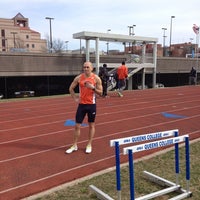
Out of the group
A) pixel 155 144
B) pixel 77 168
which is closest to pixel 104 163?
pixel 77 168

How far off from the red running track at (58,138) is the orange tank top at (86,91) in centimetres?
107

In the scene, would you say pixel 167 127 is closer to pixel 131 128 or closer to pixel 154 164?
pixel 131 128

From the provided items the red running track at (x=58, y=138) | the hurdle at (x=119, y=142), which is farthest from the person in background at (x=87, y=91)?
the hurdle at (x=119, y=142)

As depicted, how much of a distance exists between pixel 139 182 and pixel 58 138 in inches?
126

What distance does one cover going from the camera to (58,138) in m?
7.05

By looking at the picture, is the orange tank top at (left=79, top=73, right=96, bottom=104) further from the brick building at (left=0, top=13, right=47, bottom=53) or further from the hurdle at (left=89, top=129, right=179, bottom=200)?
the brick building at (left=0, top=13, right=47, bottom=53)

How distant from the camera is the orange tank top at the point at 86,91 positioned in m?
5.59

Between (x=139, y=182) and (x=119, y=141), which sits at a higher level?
(x=119, y=141)

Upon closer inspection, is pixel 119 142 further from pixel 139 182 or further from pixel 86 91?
pixel 86 91

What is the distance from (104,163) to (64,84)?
22.3 meters

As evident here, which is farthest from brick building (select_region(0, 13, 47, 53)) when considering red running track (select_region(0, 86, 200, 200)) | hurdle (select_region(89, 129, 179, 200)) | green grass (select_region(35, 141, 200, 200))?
hurdle (select_region(89, 129, 179, 200))

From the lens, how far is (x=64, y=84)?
27203mm

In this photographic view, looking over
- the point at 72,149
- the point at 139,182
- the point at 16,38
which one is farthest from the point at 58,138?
the point at 16,38

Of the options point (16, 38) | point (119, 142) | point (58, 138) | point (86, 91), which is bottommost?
point (58, 138)
